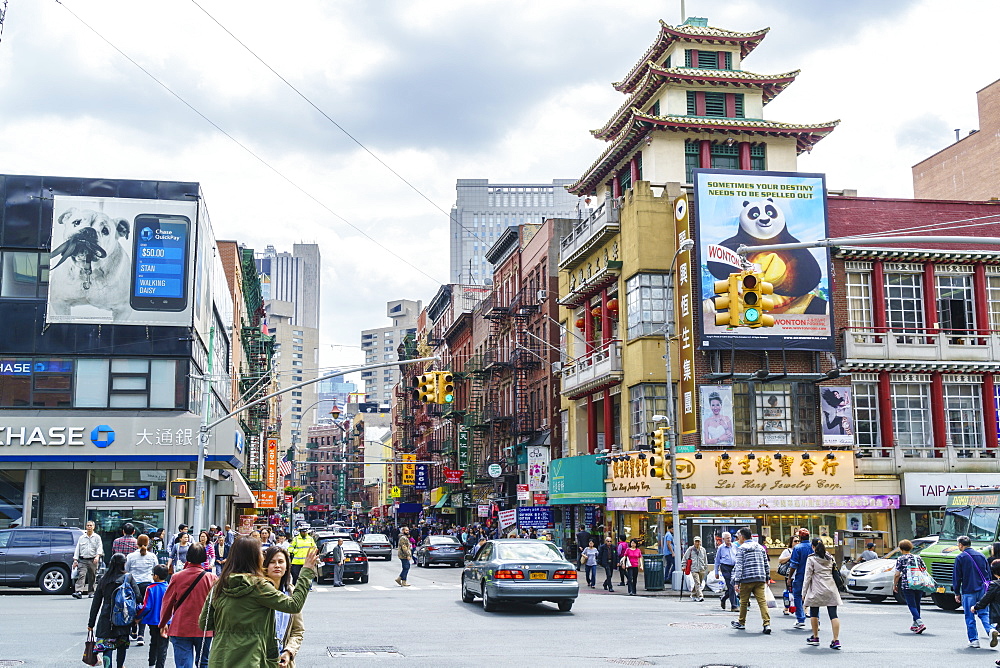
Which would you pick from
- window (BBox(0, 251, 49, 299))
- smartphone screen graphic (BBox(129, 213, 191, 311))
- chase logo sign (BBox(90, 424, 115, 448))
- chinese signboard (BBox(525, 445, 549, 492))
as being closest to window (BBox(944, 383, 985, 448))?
chinese signboard (BBox(525, 445, 549, 492))

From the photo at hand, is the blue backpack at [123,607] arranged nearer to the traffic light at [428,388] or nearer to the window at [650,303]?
the traffic light at [428,388]

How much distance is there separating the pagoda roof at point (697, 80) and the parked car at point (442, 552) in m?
22.2

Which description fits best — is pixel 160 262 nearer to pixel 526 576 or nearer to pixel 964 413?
pixel 526 576

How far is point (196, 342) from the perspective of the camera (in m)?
42.3

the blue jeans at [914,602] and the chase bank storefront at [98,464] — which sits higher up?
the chase bank storefront at [98,464]

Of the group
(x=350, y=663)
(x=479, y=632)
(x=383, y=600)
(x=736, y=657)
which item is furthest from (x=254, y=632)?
(x=383, y=600)

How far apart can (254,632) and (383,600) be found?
18530 millimetres

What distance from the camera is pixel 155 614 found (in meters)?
12.2

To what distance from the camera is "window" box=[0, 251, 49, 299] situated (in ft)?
130

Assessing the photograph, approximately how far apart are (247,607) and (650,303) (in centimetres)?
3458

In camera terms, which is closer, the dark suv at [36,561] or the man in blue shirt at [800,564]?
the man in blue shirt at [800,564]

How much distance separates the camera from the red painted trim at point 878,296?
41062 mm

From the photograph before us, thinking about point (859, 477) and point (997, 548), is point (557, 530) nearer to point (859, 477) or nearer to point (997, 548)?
point (859, 477)

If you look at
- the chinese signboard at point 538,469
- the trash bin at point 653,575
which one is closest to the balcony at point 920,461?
the trash bin at point 653,575
